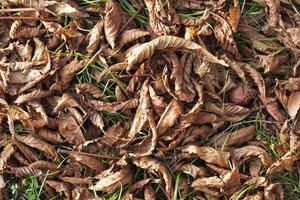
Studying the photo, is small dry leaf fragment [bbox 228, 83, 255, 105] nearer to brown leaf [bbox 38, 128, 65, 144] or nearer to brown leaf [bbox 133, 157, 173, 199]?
brown leaf [bbox 133, 157, 173, 199]

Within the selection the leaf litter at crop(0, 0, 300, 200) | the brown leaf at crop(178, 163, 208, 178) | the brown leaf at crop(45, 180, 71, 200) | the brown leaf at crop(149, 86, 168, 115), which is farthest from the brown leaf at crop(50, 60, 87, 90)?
the brown leaf at crop(178, 163, 208, 178)

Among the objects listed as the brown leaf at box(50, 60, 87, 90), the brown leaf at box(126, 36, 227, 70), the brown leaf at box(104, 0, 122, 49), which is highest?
the brown leaf at box(104, 0, 122, 49)

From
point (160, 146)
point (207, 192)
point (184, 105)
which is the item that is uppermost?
point (184, 105)

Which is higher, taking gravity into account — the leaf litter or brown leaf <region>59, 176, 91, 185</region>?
the leaf litter

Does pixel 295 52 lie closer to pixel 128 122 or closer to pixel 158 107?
pixel 158 107

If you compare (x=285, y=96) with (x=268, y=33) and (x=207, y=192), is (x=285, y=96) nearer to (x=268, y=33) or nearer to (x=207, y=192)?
(x=268, y=33)

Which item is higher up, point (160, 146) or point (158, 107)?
point (158, 107)

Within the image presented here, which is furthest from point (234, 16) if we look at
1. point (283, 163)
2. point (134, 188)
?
point (134, 188)

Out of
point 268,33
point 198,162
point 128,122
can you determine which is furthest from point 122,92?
point 268,33
